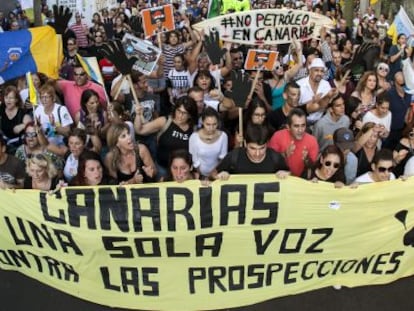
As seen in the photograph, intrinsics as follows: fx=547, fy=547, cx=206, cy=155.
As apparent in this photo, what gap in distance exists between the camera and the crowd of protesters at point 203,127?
15.3 feet

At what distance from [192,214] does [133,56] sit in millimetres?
2687

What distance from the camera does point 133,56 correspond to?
616 cm

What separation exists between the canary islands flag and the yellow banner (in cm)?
354

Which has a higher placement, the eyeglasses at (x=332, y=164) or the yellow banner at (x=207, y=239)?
the eyeglasses at (x=332, y=164)

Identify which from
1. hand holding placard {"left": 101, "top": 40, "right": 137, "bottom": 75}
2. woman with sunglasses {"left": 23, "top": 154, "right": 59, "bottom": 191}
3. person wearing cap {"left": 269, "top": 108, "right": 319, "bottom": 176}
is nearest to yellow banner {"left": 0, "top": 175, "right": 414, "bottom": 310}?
woman with sunglasses {"left": 23, "top": 154, "right": 59, "bottom": 191}

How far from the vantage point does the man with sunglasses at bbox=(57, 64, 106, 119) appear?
6.47 meters

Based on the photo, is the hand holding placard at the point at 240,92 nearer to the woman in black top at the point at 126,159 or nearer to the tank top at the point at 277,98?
the woman in black top at the point at 126,159

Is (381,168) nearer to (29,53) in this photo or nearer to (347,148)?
(347,148)

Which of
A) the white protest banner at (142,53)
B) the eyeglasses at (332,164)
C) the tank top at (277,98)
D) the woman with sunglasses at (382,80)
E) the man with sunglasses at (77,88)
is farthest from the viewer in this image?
the woman with sunglasses at (382,80)

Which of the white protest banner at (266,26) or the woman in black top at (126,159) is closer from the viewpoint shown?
the woman in black top at (126,159)

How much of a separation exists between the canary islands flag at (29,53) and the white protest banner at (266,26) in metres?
2.08

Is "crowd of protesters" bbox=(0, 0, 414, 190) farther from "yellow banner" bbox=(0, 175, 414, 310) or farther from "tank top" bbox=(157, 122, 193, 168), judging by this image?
"yellow banner" bbox=(0, 175, 414, 310)

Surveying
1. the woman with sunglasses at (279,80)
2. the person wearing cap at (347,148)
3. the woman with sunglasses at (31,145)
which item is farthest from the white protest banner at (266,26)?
the woman with sunglasses at (31,145)

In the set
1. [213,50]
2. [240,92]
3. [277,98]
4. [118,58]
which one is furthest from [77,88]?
[277,98]
